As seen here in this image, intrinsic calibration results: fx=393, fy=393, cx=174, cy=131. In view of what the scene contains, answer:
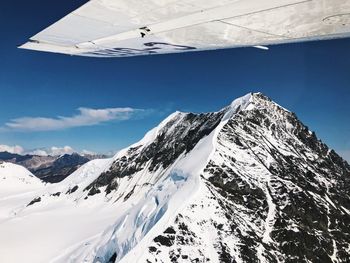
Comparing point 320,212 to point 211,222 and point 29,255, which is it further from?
point 29,255

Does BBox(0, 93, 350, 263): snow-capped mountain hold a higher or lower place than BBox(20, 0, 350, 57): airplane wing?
lower

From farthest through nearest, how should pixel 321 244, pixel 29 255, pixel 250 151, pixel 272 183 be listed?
pixel 250 151, pixel 272 183, pixel 29 255, pixel 321 244

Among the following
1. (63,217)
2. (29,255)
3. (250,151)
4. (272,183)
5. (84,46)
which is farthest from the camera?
(63,217)

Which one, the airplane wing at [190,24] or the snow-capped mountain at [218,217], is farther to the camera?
the snow-capped mountain at [218,217]

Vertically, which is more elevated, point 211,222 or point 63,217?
point 211,222

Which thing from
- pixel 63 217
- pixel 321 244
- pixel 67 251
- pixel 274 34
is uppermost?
pixel 274 34

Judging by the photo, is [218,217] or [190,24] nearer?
[190,24]

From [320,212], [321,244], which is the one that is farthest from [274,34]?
[320,212]

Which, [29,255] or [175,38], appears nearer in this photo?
[175,38]
